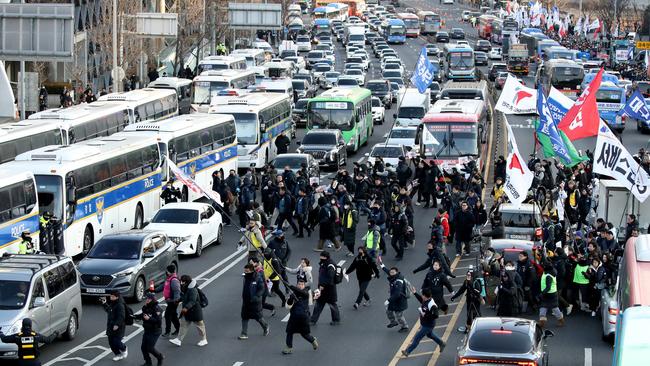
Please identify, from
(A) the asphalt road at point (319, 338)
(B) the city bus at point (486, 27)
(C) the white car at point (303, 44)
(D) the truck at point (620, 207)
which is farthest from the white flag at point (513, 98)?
(B) the city bus at point (486, 27)

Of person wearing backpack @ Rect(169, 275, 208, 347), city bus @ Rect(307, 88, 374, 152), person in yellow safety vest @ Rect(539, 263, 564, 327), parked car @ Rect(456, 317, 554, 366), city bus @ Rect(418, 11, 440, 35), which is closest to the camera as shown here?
parked car @ Rect(456, 317, 554, 366)

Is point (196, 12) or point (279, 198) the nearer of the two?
point (279, 198)

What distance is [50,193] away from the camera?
34.5 metres

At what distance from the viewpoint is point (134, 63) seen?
76750 millimetres

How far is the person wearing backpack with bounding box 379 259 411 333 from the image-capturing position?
2728 centimetres

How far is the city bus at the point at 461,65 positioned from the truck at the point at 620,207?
53.5m

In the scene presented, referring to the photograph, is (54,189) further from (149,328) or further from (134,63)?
(134,63)

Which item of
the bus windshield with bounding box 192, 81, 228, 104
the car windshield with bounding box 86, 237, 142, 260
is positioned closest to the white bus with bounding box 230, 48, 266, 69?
the bus windshield with bounding box 192, 81, 228, 104

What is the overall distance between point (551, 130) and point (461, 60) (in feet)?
172

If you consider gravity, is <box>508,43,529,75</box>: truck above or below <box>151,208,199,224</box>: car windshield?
above

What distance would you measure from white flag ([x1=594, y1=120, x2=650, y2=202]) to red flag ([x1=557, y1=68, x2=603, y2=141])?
415cm

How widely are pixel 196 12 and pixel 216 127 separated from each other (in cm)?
4096

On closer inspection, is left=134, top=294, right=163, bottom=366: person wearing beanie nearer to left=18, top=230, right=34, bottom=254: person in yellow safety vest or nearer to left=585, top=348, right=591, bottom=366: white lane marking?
left=18, top=230, right=34, bottom=254: person in yellow safety vest

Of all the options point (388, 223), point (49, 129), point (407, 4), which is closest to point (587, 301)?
point (388, 223)
